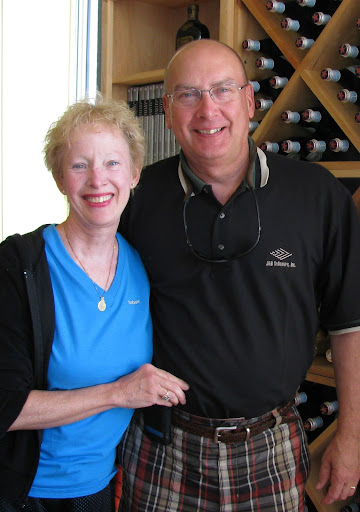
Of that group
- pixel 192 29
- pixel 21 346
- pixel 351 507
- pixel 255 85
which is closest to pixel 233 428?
pixel 21 346

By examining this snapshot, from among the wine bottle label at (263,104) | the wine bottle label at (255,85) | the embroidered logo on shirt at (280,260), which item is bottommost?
the embroidered logo on shirt at (280,260)

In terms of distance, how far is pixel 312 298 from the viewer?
4.41 feet

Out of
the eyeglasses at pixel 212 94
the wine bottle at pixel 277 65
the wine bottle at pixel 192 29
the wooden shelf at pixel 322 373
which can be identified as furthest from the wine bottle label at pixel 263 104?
the wooden shelf at pixel 322 373

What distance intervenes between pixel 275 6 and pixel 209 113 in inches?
26.4

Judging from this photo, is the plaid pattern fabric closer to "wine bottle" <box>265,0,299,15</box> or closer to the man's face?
the man's face

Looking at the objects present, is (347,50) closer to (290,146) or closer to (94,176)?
(290,146)

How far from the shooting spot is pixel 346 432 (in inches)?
53.7

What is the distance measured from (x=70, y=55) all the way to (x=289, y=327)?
7.85 feet

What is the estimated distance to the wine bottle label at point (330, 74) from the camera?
5.60ft

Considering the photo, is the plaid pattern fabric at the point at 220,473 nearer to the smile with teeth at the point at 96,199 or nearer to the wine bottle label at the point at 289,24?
the smile with teeth at the point at 96,199

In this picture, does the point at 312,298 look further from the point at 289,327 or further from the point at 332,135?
the point at 332,135

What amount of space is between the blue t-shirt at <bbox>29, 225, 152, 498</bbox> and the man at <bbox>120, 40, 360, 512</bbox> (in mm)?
121

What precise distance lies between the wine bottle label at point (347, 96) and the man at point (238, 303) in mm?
402

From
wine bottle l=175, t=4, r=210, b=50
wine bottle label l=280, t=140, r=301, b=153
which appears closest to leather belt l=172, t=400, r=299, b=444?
wine bottle label l=280, t=140, r=301, b=153
